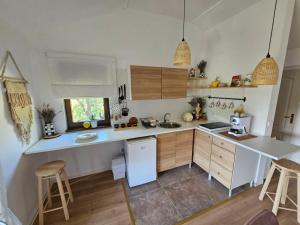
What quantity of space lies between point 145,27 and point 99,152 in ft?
8.10

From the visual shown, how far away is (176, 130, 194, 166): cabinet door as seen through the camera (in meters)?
2.42

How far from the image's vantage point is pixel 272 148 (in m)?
1.59

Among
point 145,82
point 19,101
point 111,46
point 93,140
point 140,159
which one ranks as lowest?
point 140,159

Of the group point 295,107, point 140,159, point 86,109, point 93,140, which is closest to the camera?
point 93,140

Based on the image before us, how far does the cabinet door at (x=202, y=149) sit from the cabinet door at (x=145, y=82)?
1.06 meters

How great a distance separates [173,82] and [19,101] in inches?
87.1

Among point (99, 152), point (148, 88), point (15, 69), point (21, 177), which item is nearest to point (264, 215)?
point (148, 88)

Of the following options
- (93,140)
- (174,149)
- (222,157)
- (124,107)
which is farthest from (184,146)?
(93,140)

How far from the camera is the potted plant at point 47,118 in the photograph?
2.00 metres

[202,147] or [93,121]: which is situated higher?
[93,121]

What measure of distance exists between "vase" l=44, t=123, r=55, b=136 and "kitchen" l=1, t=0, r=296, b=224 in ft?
0.33

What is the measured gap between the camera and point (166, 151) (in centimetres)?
234

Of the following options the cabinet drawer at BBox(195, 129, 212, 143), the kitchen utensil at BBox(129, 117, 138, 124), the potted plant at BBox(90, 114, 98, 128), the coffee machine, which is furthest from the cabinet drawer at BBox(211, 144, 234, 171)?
the potted plant at BBox(90, 114, 98, 128)

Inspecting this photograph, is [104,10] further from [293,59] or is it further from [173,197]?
[293,59]
